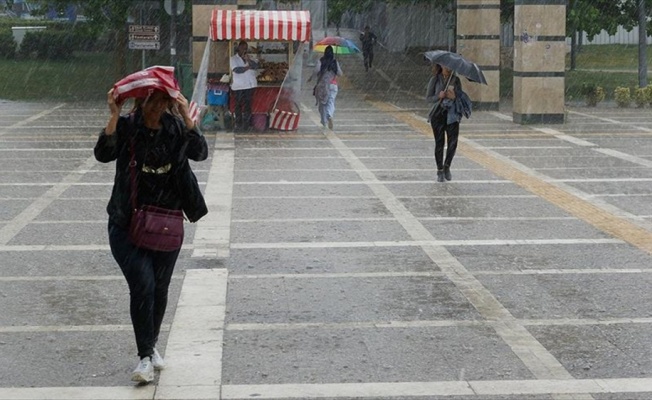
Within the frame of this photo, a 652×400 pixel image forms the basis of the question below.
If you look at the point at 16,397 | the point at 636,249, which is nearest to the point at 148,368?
the point at 16,397

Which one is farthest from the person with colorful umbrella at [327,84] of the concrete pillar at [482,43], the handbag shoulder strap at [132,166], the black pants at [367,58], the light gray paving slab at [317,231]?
the black pants at [367,58]

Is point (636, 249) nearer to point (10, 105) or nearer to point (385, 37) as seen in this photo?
point (10, 105)

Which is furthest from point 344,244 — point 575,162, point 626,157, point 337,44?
point 337,44

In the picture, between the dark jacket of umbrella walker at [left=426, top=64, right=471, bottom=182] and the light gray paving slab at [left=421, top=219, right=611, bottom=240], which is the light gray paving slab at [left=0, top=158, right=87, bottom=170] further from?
the light gray paving slab at [left=421, top=219, right=611, bottom=240]

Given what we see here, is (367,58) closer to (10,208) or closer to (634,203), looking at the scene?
(634,203)

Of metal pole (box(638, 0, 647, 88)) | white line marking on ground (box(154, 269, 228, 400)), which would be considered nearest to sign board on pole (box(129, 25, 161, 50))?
metal pole (box(638, 0, 647, 88))

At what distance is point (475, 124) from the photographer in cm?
2666

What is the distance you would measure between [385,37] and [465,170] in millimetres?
46826

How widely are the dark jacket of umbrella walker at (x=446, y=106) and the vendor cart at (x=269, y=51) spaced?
305 inches

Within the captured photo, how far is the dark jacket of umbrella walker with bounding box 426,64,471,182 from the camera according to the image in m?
16.3

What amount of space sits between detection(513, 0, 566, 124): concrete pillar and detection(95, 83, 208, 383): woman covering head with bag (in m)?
20.1

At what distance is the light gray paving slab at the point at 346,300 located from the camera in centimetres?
891

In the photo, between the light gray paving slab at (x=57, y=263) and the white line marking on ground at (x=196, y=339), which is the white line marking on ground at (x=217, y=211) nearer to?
the light gray paving slab at (x=57, y=263)

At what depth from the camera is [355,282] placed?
1012 cm
